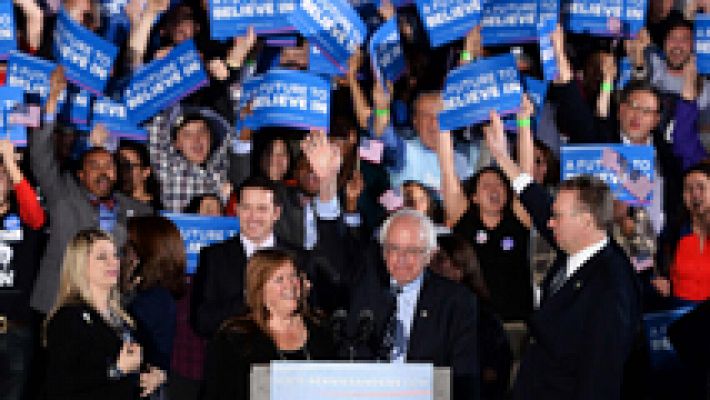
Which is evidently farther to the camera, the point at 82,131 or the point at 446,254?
the point at 82,131

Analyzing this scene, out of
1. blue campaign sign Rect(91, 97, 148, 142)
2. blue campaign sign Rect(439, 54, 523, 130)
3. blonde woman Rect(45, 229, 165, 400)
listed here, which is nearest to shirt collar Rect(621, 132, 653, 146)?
blue campaign sign Rect(439, 54, 523, 130)

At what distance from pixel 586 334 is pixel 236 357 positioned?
1.26 m

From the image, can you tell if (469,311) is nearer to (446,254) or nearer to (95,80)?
(446,254)

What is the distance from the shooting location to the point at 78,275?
5309mm

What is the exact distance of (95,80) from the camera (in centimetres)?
742

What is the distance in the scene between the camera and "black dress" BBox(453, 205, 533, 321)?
6617 millimetres

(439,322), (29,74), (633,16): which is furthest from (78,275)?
(633,16)

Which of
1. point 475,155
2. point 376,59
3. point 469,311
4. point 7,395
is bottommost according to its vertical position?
point 7,395

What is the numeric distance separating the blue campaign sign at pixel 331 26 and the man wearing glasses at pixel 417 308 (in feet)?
6.70

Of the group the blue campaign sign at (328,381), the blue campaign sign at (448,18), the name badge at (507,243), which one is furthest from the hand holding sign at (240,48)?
the blue campaign sign at (328,381)

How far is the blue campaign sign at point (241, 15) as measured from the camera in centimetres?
746

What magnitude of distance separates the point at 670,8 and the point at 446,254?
152 inches

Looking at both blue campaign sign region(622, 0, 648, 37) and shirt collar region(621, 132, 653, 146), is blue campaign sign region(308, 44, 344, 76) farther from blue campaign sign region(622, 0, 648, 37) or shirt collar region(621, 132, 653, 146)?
blue campaign sign region(622, 0, 648, 37)

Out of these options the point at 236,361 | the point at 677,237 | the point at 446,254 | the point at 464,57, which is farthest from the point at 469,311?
the point at 464,57
